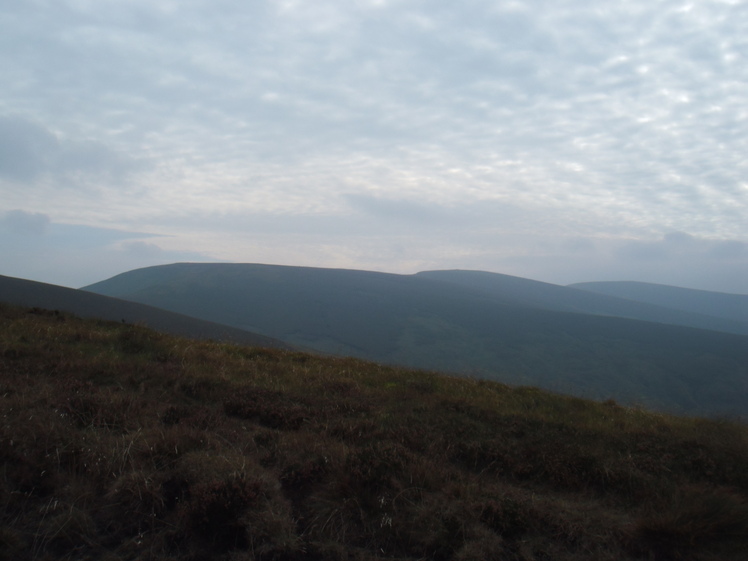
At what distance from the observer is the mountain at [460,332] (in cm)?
6769

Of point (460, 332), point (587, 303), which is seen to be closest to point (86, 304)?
point (460, 332)

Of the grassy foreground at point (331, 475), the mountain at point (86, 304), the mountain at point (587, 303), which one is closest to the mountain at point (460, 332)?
the mountain at point (86, 304)

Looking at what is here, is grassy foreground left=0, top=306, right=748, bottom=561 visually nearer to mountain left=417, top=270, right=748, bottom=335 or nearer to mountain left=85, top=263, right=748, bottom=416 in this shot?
mountain left=85, top=263, right=748, bottom=416

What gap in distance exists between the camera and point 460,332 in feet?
282

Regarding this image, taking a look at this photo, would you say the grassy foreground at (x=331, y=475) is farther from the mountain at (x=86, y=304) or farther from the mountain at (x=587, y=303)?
the mountain at (x=587, y=303)

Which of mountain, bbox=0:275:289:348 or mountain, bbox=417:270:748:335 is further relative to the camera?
mountain, bbox=417:270:748:335

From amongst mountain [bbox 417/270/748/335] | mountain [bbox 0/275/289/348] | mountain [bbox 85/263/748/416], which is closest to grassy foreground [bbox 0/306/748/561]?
mountain [bbox 0/275/289/348]

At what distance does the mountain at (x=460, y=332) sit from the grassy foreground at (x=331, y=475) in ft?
161

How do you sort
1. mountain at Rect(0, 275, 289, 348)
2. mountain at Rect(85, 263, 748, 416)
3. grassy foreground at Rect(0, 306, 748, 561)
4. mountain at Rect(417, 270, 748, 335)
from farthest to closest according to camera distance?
1. mountain at Rect(417, 270, 748, 335)
2. mountain at Rect(85, 263, 748, 416)
3. mountain at Rect(0, 275, 289, 348)
4. grassy foreground at Rect(0, 306, 748, 561)

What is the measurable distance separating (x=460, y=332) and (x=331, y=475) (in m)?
82.8

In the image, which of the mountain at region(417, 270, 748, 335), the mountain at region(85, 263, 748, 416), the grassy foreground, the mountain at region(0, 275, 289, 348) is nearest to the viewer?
the grassy foreground

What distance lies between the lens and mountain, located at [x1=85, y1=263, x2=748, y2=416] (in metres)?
67.7

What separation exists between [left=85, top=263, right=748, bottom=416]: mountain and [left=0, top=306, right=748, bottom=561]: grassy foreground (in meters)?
49.1

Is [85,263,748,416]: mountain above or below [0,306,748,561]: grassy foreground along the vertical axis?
below
